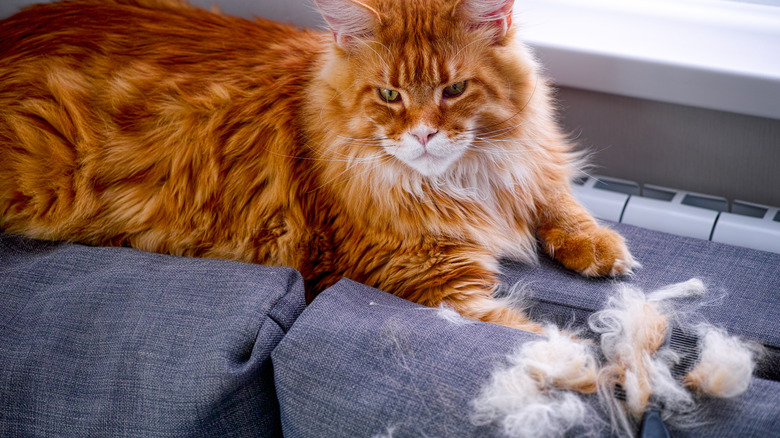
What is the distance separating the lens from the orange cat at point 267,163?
135cm

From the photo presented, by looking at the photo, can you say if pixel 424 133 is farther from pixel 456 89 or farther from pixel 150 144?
pixel 150 144

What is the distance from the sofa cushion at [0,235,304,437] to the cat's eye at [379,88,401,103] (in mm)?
391

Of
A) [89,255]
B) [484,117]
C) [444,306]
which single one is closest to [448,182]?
[484,117]

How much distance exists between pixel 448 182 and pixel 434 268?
0.61ft

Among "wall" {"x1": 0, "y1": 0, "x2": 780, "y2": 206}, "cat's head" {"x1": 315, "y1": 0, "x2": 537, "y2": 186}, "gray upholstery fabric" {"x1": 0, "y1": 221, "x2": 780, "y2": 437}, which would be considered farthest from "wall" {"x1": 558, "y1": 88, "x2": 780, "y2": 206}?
"cat's head" {"x1": 315, "y1": 0, "x2": 537, "y2": 186}

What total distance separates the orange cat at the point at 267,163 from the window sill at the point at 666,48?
351mm

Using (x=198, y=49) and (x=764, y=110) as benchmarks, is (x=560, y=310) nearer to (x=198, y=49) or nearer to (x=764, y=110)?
(x=764, y=110)

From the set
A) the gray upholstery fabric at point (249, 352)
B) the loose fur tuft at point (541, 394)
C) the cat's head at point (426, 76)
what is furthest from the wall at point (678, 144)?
the loose fur tuft at point (541, 394)

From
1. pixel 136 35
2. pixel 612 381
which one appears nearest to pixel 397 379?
pixel 612 381

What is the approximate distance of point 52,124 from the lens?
1436 mm

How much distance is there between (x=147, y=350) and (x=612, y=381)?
0.76 metres

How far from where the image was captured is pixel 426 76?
1.24m

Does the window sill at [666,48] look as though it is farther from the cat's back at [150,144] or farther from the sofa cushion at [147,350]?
the sofa cushion at [147,350]

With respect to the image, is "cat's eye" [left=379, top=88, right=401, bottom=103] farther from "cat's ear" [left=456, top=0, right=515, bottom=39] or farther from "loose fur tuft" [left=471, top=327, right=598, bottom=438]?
"loose fur tuft" [left=471, top=327, right=598, bottom=438]
